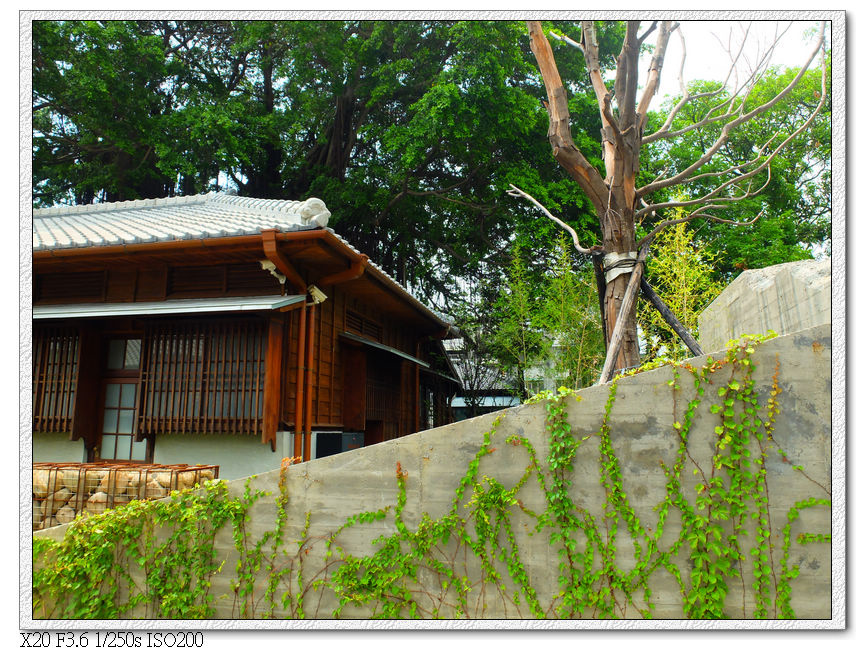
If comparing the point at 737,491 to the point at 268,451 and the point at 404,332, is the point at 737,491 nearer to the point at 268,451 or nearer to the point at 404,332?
the point at 268,451

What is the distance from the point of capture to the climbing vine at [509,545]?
11.6 feet

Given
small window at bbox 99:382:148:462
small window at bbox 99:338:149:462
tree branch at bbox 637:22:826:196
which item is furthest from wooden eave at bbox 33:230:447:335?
tree branch at bbox 637:22:826:196

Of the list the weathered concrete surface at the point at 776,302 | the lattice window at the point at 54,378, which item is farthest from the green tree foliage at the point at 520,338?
the lattice window at the point at 54,378

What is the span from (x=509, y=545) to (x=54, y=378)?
588 centimetres

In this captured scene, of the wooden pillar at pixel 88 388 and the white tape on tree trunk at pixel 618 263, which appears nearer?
the white tape on tree trunk at pixel 618 263

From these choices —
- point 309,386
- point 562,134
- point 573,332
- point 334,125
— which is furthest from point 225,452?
point 334,125

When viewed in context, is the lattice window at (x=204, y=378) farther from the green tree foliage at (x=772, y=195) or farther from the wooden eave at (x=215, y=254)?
the green tree foliage at (x=772, y=195)

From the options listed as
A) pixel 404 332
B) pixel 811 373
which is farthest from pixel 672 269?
pixel 811 373

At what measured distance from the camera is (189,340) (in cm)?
641

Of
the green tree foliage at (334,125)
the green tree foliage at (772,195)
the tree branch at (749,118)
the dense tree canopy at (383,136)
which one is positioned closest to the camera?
the tree branch at (749,118)

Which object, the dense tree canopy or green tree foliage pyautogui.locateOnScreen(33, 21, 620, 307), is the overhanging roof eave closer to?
green tree foliage pyautogui.locateOnScreen(33, 21, 620, 307)

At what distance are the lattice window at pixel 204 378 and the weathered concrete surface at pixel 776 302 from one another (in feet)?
16.8

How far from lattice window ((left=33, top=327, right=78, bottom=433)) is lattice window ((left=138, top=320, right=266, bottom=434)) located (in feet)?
3.17

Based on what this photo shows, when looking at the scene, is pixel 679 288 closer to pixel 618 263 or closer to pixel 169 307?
pixel 618 263
